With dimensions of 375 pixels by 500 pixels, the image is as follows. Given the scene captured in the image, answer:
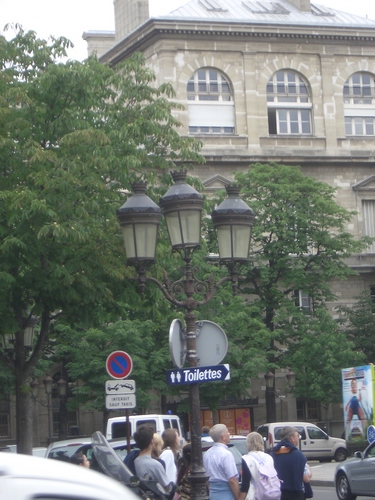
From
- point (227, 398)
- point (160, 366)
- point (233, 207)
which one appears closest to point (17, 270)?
point (233, 207)

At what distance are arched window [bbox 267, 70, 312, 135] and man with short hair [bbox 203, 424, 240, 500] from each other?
4558 centimetres

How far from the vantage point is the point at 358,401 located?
1251 inches

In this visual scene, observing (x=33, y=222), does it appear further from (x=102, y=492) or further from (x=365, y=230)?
(x=365, y=230)

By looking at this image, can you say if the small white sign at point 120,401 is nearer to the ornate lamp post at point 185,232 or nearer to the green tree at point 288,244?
the ornate lamp post at point 185,232

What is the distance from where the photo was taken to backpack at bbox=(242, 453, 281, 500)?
11406 mm

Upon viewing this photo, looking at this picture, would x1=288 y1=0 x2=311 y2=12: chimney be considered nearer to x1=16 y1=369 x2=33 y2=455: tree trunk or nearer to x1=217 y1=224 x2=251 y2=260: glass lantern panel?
x1=16 y1=369 x2=33 y2=455: tree trunk

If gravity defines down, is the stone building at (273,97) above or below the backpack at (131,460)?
above

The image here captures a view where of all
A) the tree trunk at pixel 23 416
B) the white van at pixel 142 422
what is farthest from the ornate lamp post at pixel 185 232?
the white van at pixel 142 422

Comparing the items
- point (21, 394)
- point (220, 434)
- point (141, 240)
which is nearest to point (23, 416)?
point (21, 394)

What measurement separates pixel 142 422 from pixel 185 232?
21677 millimetres

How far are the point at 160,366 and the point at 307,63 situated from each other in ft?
63.8

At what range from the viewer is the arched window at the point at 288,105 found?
56.3 meters

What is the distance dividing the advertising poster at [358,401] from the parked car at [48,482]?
87.7 ft

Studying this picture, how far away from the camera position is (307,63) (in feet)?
187
